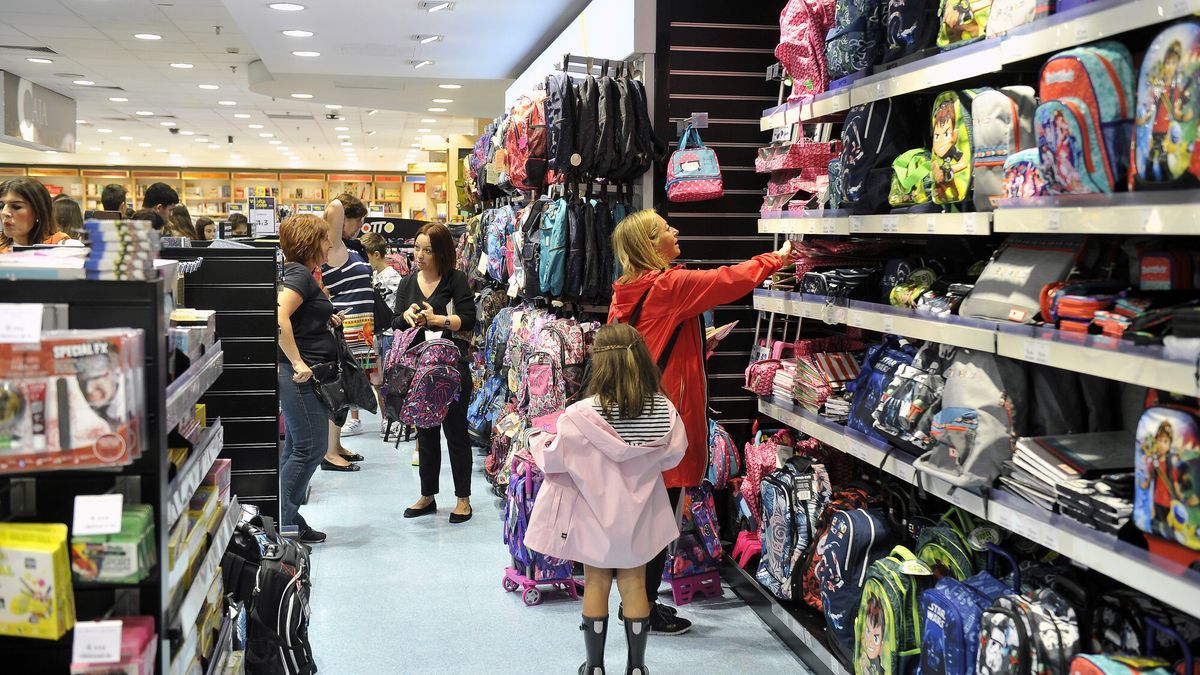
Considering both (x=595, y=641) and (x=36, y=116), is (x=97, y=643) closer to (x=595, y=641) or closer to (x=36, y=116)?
(x=595, y=641)

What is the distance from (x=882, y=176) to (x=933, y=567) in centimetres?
128

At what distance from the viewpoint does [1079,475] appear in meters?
2.38

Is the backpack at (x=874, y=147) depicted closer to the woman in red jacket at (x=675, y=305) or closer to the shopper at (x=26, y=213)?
the woman in red jacket at (x=675, y=305)

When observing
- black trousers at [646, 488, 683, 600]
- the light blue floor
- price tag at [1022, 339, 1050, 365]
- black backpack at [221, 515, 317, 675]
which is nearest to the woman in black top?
the light blue floor

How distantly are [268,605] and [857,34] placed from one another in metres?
2.69

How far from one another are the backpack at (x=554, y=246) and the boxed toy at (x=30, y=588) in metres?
3.47

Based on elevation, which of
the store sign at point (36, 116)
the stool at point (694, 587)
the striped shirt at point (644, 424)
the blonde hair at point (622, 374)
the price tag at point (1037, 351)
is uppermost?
the store sign at point (36, 116)

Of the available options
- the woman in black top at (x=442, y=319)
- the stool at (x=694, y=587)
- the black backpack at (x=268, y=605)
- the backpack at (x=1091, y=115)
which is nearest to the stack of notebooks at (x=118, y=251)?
the black backpack at (x=268, y=605)

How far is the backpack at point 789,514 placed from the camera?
3.85 meters

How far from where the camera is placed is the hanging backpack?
466 centimetres

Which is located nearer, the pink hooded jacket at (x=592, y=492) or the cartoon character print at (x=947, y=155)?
the cartoon character print at (x=947, y=155)

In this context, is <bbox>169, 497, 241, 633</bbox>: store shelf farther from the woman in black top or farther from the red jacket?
the woman in black top

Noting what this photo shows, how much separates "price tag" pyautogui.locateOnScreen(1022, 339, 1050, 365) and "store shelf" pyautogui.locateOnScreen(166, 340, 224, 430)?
77.3 inches

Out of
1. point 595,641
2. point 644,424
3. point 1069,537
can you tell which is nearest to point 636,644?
point 595,641
